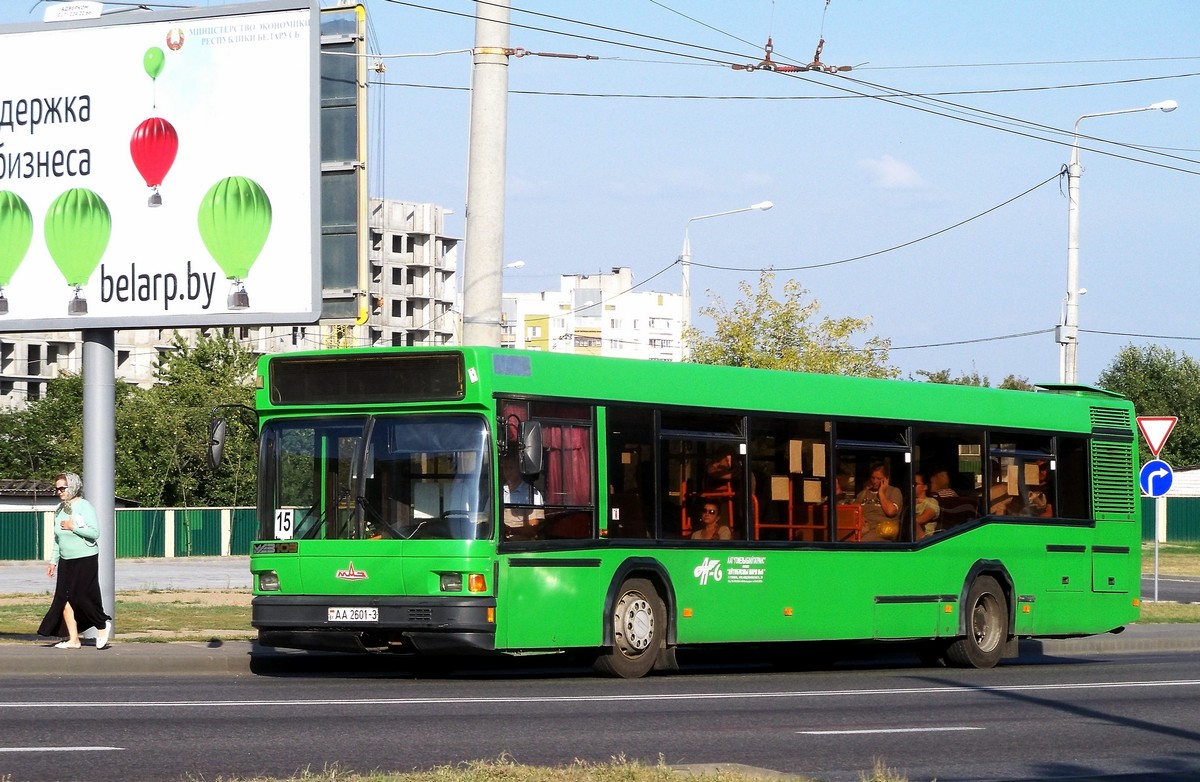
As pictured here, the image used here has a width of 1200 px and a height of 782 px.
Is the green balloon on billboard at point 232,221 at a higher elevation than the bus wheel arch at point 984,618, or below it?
higher

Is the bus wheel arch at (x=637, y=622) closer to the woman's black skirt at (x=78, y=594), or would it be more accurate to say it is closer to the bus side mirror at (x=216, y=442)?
the bus side mirror at (x=216, y=442)

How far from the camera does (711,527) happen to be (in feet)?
56.2

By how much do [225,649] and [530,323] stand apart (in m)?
158

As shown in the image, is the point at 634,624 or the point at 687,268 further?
the point at 687,268

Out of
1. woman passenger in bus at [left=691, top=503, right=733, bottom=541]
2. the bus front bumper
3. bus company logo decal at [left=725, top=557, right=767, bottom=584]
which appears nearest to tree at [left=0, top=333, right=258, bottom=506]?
bus company logo decal at [left=725, top=557, right=767, bottom=584]

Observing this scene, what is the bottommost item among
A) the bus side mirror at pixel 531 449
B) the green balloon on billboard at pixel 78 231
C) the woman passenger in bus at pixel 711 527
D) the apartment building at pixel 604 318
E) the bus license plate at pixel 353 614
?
the bus license plate at pixel 353 614

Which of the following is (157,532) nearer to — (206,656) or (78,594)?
(78,594)

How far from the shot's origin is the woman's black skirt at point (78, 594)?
17.4 metres

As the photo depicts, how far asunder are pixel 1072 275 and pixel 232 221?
18.6 metres

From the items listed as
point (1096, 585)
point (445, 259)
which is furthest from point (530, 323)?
point (1096, 585)

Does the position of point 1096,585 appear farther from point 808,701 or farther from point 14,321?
point 14,321

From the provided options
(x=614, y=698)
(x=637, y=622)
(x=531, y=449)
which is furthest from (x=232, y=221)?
(x=614, y=698)

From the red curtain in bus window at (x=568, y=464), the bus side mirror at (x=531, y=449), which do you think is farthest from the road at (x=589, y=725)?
the bus side mirror at (x=531, y=449)

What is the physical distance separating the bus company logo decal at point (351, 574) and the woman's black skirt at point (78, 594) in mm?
3355
